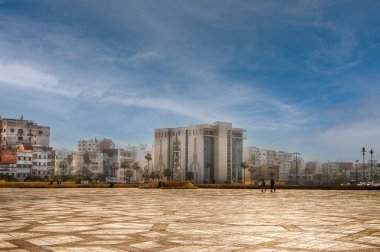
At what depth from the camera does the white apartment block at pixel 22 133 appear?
5714 inches

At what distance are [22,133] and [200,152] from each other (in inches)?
2598

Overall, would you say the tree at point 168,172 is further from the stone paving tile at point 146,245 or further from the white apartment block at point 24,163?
the stone paving tile at point 146,245

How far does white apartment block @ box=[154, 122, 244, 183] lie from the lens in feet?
517

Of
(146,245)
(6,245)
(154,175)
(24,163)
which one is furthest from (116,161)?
(146,245)

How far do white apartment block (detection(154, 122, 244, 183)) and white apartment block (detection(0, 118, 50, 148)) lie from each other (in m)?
44.0

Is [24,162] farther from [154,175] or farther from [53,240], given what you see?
[53,240]

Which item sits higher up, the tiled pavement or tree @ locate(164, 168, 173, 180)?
the tiled pavement

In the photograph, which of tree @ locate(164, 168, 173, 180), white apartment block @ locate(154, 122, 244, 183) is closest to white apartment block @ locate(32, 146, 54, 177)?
tree @ locate(164, 168, 173, 180)

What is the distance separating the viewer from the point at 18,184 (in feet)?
165

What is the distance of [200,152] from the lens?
156m

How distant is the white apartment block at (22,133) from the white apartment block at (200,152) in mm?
44012

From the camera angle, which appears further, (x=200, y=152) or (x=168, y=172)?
(x=200, y=152)

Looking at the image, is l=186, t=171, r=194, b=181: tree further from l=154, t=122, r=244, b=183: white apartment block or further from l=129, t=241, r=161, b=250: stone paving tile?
l=129, t=241, r=161, b=250: stone paving tile

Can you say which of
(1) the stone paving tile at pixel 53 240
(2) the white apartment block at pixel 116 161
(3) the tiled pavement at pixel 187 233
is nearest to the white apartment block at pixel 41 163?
(2) the white apartment block at pixel 116 161
